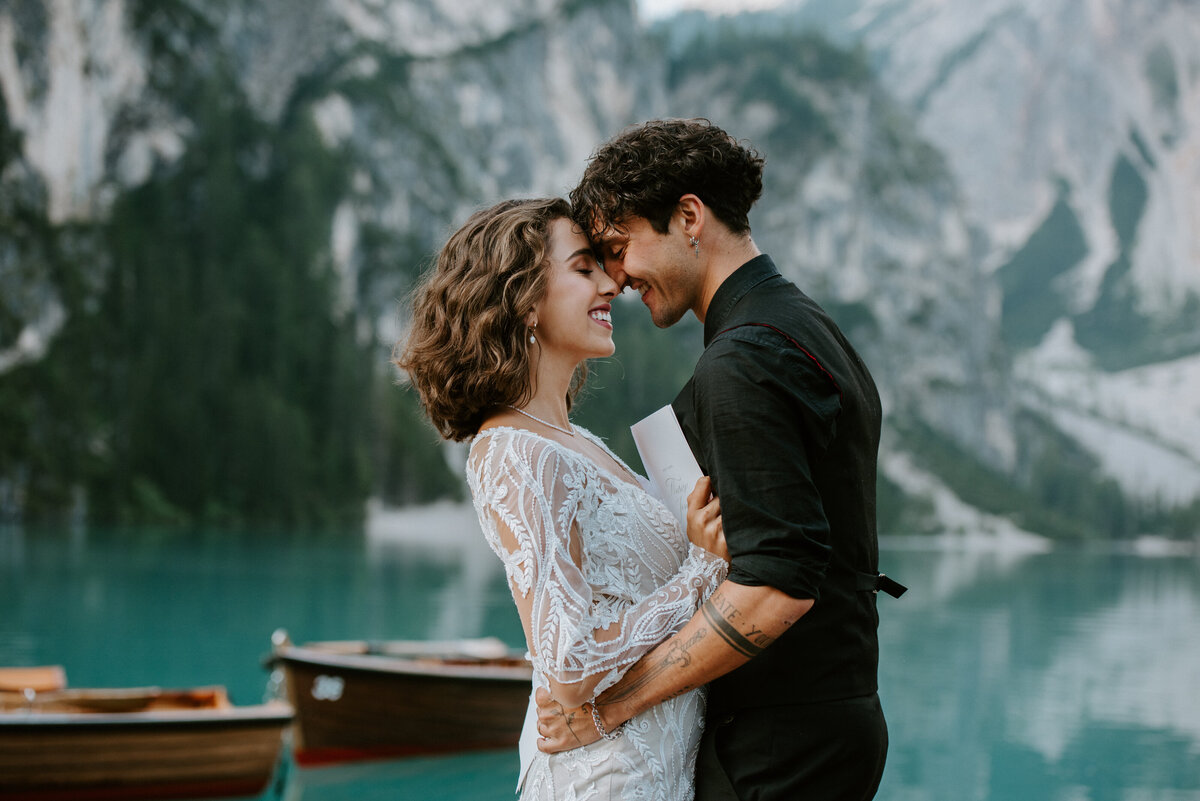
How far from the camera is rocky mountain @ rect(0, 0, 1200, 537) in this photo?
80.6m

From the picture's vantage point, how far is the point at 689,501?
2283 mm

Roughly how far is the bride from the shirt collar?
353mm

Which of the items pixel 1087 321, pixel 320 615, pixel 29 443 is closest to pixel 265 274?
pixel 29 443

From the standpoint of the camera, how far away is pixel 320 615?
1100 inches

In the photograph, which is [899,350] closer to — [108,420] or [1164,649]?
[108,420]

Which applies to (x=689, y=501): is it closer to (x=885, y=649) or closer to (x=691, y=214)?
(x=691, y=214)

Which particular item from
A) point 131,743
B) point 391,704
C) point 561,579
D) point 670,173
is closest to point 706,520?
point 561,579

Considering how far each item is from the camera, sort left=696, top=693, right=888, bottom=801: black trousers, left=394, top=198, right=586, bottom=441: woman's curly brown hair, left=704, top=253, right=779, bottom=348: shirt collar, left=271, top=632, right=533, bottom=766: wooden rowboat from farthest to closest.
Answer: left=271, top=632, right=533, bottom=766: wooden rowboat, left=394, top=198, right=586, bottom=441: woman's curly brown hair, left=704, top=253, right=779, bottom=348: shirt collar, left=696, top=693, right=888, bottom=801: black trousers

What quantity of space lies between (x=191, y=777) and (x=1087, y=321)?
200 meters

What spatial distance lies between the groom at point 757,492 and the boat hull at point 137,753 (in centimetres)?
772

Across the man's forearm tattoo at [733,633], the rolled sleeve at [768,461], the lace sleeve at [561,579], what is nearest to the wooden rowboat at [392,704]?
the lace sleeve at [561,579]

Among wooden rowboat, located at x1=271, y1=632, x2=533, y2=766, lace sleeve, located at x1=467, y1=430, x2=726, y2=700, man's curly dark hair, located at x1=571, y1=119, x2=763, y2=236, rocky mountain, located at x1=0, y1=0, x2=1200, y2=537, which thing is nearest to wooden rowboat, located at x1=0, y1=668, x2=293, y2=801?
wooden rowboat, located at x1=271, y1=632, x2=533, y2=766

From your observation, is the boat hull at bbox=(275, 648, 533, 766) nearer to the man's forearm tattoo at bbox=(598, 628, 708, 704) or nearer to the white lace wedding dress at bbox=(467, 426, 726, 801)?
the white lace wedding dress at bbox=(467, 426, 726, 801)

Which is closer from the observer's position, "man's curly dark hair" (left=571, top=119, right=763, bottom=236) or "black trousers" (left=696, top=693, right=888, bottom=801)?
"black trousers" (left=696, top=693, right=888, bottom=801)
